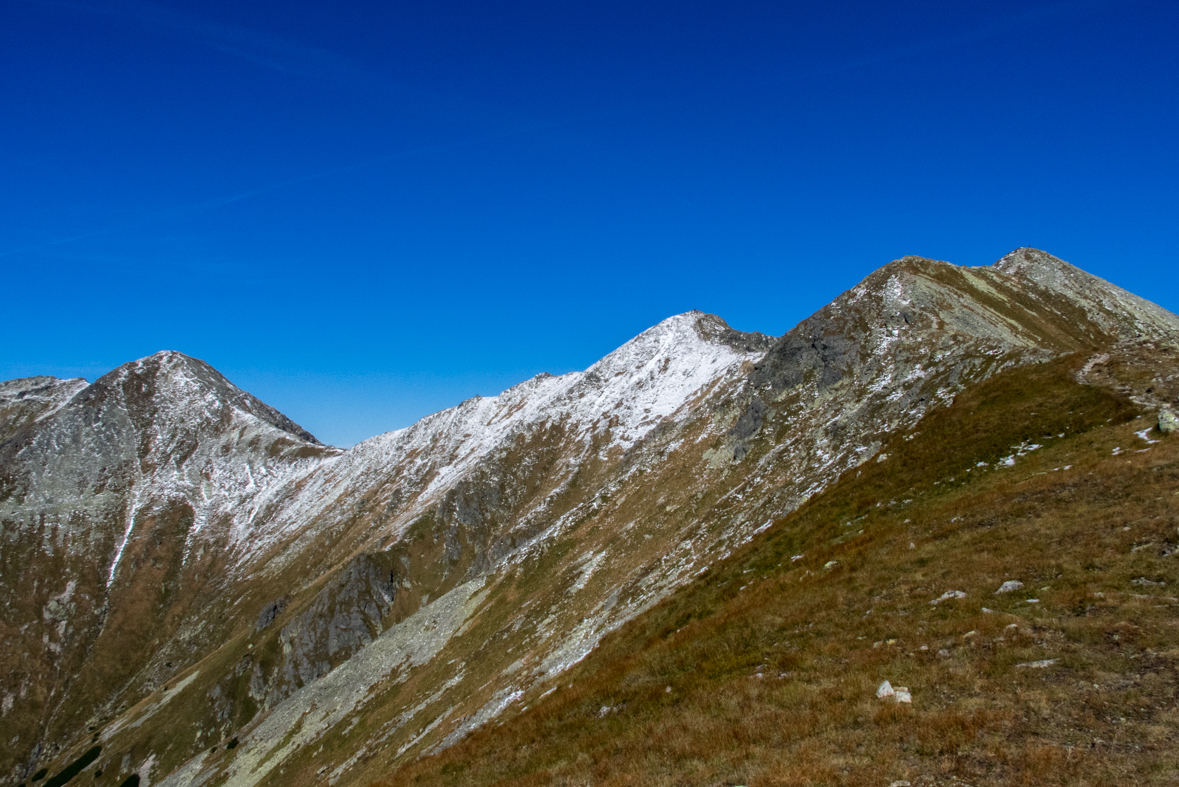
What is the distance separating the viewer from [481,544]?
110 meters

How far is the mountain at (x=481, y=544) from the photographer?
1874 inches

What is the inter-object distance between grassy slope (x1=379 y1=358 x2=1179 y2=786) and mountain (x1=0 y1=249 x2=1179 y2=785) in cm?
767

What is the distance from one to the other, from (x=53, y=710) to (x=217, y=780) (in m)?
117

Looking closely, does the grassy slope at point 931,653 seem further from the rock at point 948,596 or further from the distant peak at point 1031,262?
the distant peak at point 1031,262

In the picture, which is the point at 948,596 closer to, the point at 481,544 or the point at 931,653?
the point at 931,653

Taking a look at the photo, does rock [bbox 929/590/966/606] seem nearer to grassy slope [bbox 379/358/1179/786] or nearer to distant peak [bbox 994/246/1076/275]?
grassy slope [bbox 379/358/1179/786]

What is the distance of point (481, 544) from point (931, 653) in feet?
333

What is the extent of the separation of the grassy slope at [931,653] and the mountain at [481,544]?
302 inches

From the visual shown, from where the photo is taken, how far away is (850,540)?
92.5 ft

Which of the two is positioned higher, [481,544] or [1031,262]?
[1031,262]

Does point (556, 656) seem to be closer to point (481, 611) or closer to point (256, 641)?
point (481, 611)

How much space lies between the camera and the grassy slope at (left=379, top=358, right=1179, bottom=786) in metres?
11.4

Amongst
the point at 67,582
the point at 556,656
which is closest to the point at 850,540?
the point at 556,656

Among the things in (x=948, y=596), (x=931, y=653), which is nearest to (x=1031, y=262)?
(x=948, y=596)
